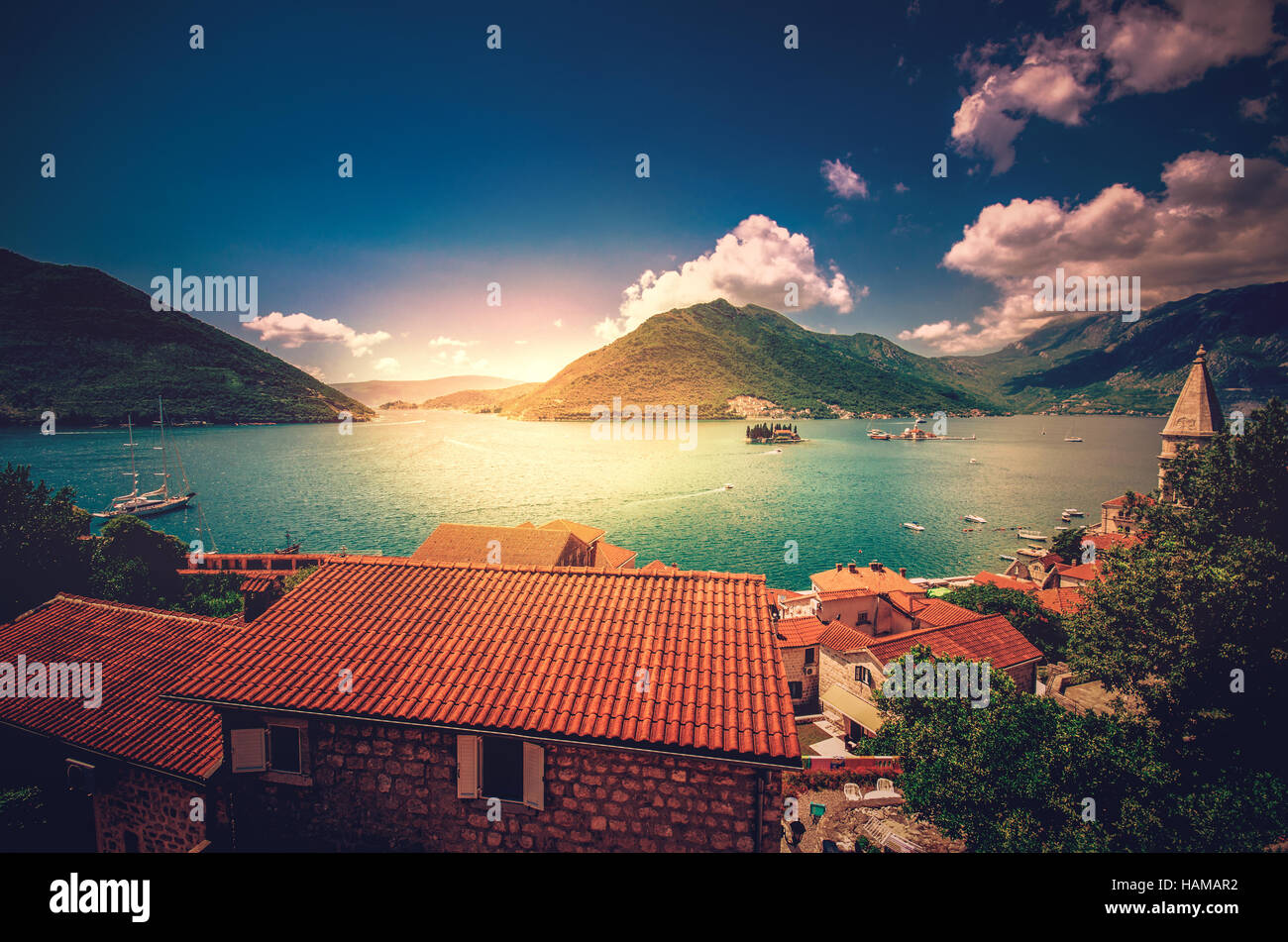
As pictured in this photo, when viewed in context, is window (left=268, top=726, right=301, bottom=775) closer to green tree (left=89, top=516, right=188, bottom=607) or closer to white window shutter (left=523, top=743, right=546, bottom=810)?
white window shutter (left=523, top=743, right=546, bottom=810)

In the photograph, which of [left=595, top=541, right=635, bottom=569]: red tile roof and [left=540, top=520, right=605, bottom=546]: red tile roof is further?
[left=595, top=541, right=635, bottom=569]: red tile roof

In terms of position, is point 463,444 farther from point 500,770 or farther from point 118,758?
point 500,770

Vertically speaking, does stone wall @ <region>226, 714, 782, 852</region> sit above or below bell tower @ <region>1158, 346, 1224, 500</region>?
below

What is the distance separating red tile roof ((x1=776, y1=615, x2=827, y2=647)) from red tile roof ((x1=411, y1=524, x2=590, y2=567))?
1416 cm

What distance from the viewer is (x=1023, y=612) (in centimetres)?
2980

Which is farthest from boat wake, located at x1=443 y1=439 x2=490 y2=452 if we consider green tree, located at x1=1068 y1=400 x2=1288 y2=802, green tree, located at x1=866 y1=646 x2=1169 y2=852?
green tree, located at x1=866 y1=646 x2=1169 y2=852

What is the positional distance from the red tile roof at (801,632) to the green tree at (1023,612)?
1057 cm

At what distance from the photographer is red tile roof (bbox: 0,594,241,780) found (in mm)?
10219

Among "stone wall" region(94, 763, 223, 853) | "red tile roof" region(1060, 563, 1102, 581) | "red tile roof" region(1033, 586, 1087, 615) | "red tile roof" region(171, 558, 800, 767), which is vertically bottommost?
"red tile roof" region(1060, 563, 1102, 581)

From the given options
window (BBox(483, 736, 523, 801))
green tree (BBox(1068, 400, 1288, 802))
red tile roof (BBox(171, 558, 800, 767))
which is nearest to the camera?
red tile roof (BBox(171, 558, 800, 767))

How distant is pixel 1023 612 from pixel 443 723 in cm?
3531

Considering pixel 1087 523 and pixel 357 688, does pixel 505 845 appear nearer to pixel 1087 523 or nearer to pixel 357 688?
pixel 357 688

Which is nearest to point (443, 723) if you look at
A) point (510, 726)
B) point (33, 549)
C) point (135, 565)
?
point (510, 726)
